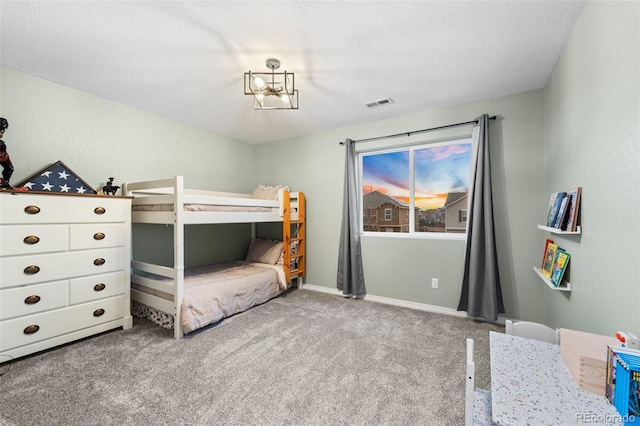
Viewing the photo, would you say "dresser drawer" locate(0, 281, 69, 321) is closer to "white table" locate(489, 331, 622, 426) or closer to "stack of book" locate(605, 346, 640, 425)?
"white table" locate(489, 331, 622, 426)

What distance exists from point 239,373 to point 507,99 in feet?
11.0

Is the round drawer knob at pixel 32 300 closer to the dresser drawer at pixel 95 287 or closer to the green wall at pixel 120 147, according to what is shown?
the dresser drawer at pixel 95 287

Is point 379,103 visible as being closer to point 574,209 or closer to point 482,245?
point 482,245

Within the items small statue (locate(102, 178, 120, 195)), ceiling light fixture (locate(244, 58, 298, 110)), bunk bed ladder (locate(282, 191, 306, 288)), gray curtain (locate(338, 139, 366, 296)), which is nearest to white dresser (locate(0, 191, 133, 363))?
small statue (locate(102, 178, 120, 195))

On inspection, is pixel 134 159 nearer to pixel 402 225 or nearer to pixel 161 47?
pixel 161 47

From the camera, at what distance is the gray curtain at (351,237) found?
3393mm

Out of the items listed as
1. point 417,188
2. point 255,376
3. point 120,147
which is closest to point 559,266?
point 417,188

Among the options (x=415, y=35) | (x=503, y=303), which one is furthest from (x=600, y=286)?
(x=415, y=35)

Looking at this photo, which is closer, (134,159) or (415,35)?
(415,35)

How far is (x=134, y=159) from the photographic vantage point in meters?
2.95

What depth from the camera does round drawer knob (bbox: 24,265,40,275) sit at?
1936 millimetres

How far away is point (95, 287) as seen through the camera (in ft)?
7.49

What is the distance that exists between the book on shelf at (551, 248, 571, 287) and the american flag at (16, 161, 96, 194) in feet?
12.8

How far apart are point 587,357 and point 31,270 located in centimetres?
320
